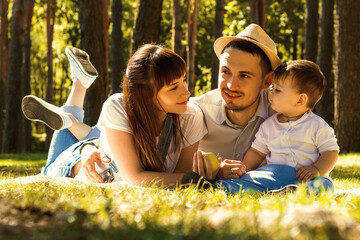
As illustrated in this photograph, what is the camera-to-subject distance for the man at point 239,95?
4973 mm

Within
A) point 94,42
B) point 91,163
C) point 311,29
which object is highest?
point 311,29

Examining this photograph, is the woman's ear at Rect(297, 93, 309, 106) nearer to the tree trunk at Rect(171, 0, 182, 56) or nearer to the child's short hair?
the child's short hair

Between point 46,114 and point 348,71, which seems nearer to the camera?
point 46,114

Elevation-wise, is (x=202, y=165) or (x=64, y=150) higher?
(x=202, y=165)

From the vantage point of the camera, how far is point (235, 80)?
194 inches

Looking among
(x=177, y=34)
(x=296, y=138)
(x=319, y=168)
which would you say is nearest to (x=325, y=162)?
(x=319, y=168)

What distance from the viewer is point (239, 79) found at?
495cm

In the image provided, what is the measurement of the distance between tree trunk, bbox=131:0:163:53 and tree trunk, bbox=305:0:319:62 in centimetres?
648

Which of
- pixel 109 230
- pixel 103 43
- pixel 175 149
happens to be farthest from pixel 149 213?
pixel 103 43

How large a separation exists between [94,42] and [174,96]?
5461 mm

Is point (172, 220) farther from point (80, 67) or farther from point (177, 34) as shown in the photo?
point (177, 34)

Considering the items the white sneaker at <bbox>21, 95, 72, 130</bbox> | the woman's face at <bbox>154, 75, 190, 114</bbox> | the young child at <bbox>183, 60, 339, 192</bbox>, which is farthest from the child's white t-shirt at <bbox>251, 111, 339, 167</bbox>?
the white sneaker at <bbox>21, 95, 72, 130</bbox>

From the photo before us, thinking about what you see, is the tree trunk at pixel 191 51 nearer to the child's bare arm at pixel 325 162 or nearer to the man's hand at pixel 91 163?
the man's hand at pixel 91 163

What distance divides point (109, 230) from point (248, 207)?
118 centimetres
